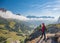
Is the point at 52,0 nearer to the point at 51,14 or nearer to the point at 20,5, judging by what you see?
the point at 51,14

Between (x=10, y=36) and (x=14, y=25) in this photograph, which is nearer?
(x=10, y=36)

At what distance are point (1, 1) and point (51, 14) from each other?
179 centimetres

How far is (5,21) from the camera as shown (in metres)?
7.79

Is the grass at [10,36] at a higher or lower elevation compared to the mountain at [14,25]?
lower

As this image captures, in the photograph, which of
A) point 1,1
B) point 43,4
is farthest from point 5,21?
point 43,4

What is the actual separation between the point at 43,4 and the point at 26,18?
0.75 m

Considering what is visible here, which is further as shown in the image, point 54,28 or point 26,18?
point 26,18

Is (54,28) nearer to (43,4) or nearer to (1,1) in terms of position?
(43,4)

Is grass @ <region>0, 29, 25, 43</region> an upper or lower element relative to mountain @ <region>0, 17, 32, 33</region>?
lower

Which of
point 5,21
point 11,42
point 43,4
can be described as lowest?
point 11,42

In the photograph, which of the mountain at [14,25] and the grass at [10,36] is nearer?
the grass at [10,36]

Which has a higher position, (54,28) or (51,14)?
(51,14)

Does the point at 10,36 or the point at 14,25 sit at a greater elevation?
the point at 14,25

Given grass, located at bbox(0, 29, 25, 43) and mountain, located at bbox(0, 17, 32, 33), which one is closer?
grass, located at bbox(0, 29, 25, 43)
